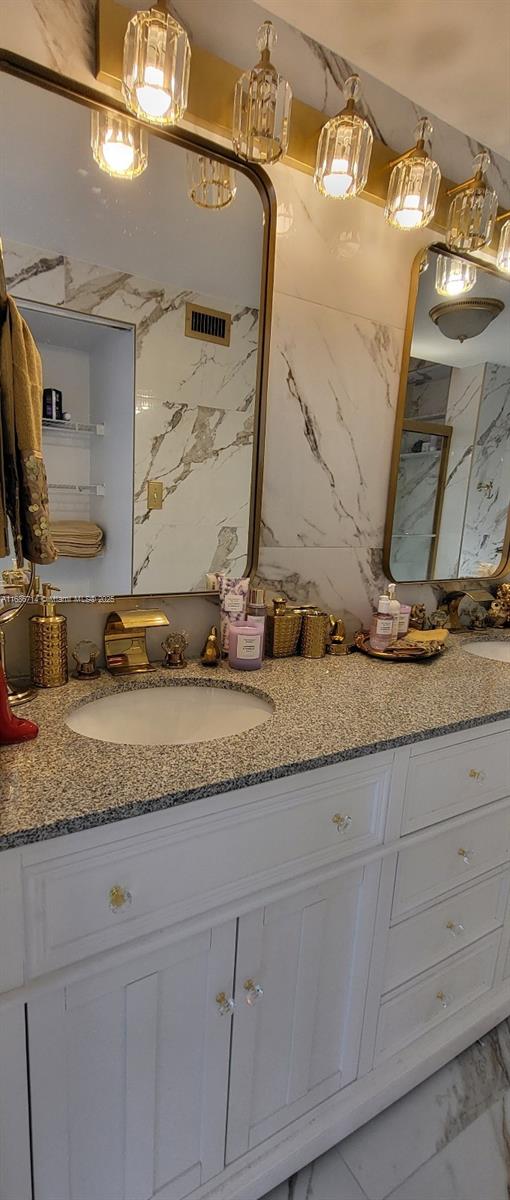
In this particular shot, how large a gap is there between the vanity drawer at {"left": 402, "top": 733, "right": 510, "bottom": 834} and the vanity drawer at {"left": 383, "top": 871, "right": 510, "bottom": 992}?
22cm

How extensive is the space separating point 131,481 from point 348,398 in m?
0.62

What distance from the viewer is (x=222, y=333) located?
118 centimetres

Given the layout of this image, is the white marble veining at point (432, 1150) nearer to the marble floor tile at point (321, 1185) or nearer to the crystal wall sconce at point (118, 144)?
the marble floor tile at point (321, 1185)

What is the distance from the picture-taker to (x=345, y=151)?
114cm

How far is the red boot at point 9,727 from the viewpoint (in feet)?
2.54

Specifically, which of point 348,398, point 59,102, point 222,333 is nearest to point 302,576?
point 348,398

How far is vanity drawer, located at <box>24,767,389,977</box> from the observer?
653 mm

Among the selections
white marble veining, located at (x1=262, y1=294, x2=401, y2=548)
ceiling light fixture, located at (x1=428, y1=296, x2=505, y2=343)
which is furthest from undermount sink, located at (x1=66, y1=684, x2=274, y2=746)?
ceiling light fixture, located at (x1=428, y1=296, x2=505, y2=343)

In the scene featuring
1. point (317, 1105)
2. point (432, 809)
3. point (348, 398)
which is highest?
point (348, 398)

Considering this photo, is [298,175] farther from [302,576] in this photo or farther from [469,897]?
[469,897]

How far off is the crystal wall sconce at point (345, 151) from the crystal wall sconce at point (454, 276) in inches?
18.3

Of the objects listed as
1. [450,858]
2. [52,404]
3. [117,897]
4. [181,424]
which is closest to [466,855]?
[450,858]

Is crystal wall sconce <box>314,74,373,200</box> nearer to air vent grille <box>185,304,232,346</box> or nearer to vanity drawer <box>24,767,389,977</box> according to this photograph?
air vent grille <box>185,304,232,346</box>

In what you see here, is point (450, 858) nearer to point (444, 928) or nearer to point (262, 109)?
point (444, 928)
